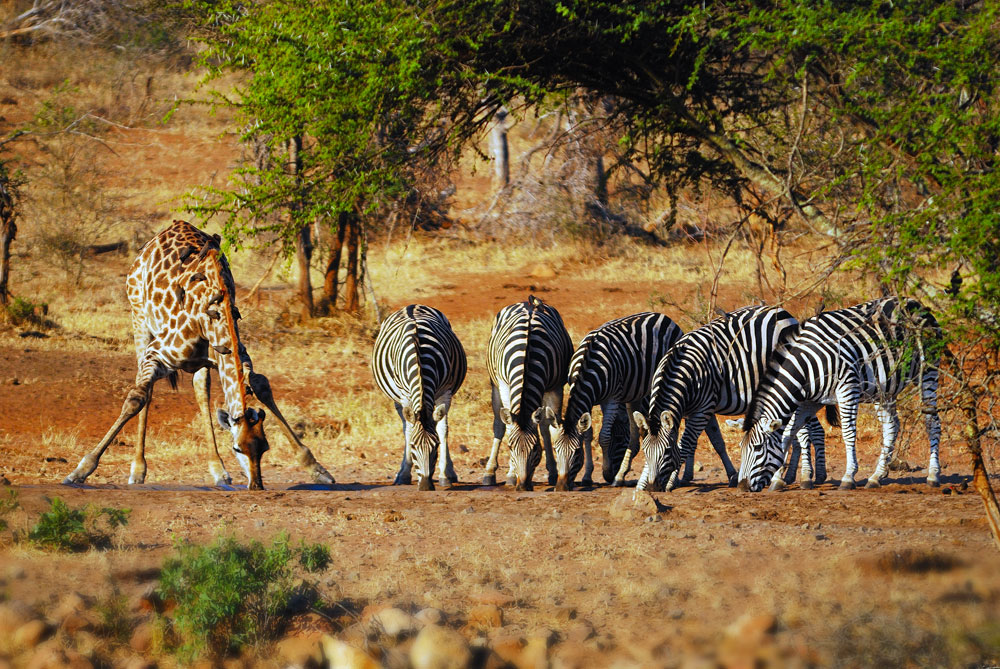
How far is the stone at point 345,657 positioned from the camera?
552 cm

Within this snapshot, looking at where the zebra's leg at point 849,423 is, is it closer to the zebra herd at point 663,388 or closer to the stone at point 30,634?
the zebra herd at point 663,388

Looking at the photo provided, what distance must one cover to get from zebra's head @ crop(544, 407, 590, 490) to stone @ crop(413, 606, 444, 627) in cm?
405

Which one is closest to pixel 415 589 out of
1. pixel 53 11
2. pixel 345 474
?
pixel 345 474

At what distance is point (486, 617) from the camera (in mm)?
5938

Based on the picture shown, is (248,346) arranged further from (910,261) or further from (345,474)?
(910,261)

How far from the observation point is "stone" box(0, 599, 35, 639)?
578cm

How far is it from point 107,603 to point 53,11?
2802 cm

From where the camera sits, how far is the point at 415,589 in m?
6.43

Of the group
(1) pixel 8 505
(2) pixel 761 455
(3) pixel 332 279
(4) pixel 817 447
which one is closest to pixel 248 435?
(1) pixel 8 505

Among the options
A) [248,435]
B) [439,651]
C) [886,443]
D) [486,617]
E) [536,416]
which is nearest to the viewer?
[439,651]

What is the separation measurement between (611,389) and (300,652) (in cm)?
553

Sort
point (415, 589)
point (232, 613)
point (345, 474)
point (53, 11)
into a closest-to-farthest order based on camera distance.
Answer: point (232, 613), point (415, 589), point (345, 474), point (53, 11)

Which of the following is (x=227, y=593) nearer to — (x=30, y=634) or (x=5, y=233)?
(x=30, y=634)

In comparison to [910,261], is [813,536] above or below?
below
